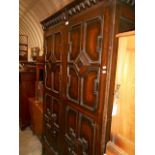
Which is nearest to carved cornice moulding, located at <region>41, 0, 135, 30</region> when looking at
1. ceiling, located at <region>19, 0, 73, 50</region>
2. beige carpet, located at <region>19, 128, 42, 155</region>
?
ceiling, located at <region>19, 0, 73, 50</region>

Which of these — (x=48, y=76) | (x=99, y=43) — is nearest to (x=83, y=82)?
(x=99, y=43)

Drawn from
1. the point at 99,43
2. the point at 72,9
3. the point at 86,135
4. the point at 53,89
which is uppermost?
the point at 72,9

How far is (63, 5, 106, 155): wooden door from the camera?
1.37 metres

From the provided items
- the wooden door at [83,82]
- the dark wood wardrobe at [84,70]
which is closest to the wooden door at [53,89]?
the dark wood wardrobe at [84,70]

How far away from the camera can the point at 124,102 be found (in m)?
1.22

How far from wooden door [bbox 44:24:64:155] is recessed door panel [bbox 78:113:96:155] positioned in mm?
478

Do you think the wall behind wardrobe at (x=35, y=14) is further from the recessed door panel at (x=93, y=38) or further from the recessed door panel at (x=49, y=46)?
the recessed door panel at (x=93, y=38)

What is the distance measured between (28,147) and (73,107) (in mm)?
1844

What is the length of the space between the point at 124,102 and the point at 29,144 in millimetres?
2560

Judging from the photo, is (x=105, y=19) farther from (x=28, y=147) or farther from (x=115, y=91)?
(x=28, y=147)

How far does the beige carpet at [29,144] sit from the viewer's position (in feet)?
9.39

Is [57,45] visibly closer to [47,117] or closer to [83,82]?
[83,82]
